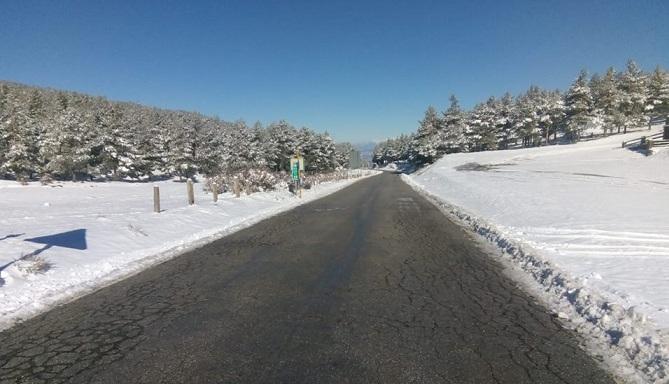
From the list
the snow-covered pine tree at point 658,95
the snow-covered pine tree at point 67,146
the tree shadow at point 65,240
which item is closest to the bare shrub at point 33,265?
the tree shadow at point 65,240

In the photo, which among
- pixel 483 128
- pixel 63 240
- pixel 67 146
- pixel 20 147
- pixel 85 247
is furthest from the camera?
pixel 483 128

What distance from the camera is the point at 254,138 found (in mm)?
76562

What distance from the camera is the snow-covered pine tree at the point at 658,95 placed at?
72.9 metres

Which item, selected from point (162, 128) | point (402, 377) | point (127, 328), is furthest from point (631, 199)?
point (162, 128)

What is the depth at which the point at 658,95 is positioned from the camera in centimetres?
7494

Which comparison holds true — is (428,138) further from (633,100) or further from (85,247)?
(85,247)

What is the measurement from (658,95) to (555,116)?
18166mm

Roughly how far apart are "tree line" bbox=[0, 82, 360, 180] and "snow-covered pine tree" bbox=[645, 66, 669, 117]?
60.4m

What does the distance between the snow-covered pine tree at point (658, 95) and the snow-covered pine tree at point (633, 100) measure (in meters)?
1.44

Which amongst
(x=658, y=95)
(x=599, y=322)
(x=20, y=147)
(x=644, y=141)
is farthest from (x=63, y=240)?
(x=658, y=95)

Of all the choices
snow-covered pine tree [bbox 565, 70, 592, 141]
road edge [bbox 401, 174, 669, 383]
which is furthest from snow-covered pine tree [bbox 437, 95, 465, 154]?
road edge [bbox 401, 174, 669, 383]

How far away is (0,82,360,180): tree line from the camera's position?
46.8 meters

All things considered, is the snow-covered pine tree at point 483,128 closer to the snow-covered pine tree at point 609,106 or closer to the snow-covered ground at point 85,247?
the snow-covered pine tree at point 609,106

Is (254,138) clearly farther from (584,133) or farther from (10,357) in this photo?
(10,357)
